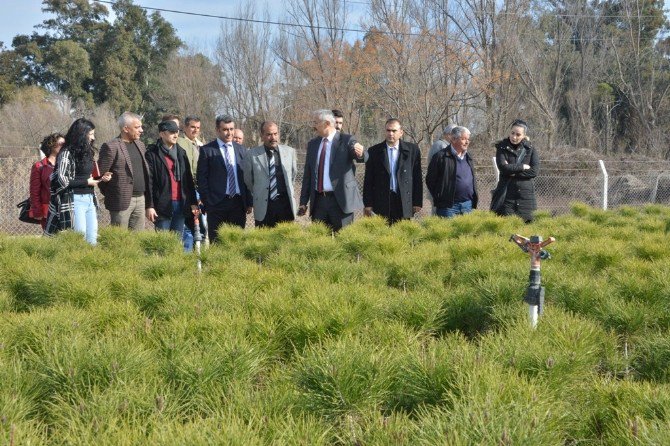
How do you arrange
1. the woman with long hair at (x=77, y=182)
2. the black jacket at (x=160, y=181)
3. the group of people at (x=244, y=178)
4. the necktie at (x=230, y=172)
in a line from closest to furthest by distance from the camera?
the woman with long hair at (x=77, y=182) < the group of people at (x=244, y=178) < the necktie at (x=230, y=172) < the black jacket at (x=160, y=181)

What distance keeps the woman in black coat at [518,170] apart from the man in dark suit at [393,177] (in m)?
0.91

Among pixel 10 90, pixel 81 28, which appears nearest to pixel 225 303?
pixel 10 90

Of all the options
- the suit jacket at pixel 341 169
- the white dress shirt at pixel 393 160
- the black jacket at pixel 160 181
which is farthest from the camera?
the white dress shirt at pixel 393 160

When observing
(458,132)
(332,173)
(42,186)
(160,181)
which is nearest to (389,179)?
(332,173)

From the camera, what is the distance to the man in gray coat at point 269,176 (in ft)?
19.1

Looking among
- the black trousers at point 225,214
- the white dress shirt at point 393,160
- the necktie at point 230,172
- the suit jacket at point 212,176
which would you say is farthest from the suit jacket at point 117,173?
the white dress shirt at point 393,160

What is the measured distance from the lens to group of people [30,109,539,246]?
5.54 m

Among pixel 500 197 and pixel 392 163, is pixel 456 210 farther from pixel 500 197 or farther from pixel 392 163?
pixel 392 163

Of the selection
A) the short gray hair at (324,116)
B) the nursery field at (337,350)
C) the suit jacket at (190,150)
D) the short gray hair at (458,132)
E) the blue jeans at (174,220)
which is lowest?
the nursery field at (337,350)

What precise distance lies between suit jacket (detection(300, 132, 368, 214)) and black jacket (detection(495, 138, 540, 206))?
4.98 feet

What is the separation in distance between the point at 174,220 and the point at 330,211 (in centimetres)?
166

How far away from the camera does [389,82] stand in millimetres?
19625

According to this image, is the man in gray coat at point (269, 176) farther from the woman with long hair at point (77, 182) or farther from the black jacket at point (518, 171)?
the black jacket at point (518, 171)

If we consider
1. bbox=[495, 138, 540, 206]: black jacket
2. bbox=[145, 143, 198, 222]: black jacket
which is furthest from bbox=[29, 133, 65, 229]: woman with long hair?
bbox=[495, 138, 540, 206]: black jacket
